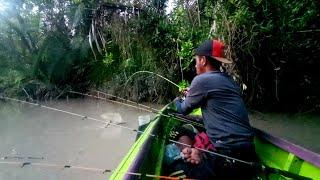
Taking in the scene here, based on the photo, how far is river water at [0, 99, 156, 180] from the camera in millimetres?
7534

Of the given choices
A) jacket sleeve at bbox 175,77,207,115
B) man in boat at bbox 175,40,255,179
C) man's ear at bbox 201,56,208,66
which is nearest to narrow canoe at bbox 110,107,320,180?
man in boat at bbox 175,40,255,179

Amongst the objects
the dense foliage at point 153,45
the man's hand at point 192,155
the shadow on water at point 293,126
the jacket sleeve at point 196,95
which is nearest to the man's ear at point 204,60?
the jacket sleeve at point 196,95

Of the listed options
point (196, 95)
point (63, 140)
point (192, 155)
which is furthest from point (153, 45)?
point (192, 155)

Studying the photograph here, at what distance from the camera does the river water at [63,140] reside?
Answer: 24.7 feet

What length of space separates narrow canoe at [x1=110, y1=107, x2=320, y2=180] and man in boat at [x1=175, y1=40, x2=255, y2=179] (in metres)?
0.26

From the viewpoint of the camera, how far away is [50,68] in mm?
16094

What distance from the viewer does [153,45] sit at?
13.5m

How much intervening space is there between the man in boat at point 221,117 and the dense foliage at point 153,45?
642 cm

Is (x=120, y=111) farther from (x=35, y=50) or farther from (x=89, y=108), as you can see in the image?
(x=35, y=50)

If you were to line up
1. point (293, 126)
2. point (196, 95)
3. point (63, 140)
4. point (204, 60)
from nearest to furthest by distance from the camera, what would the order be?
point (196, 95)
point (204, 60)
point (63, 140)
point (293, 126)

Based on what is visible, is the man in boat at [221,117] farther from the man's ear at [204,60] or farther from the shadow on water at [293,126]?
the shadow on water at [293,126]

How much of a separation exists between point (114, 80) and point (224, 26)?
18.4 ft

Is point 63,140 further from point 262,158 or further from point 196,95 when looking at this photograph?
point 196,95

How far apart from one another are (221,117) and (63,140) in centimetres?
690
